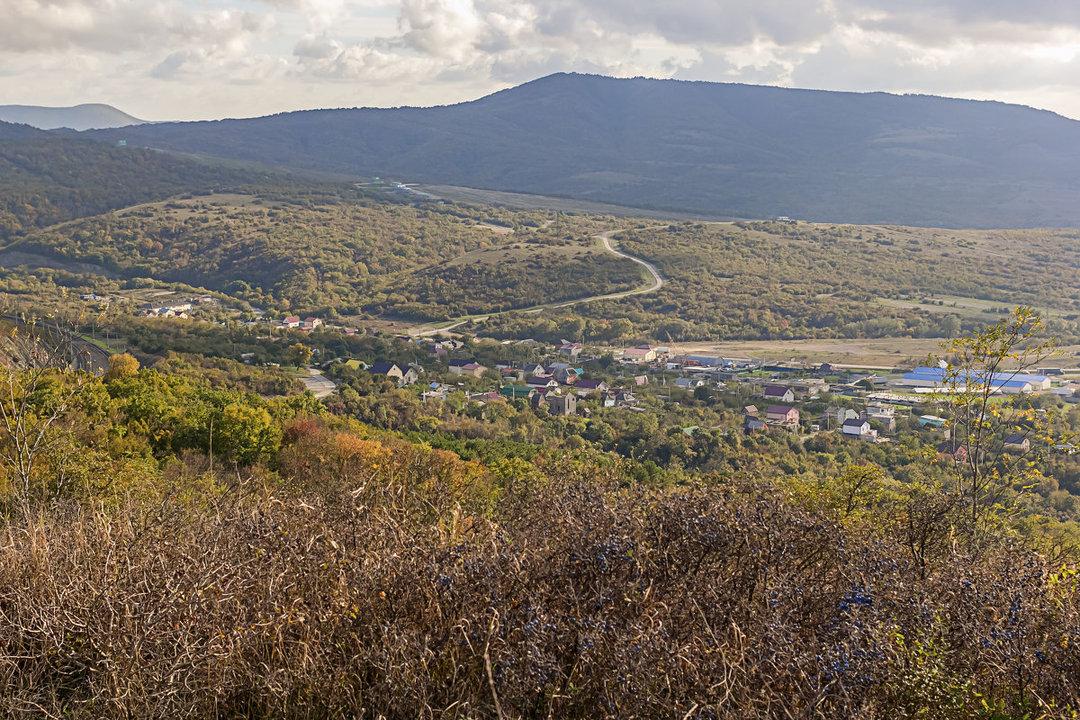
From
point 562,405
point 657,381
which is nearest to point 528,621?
point 562,405

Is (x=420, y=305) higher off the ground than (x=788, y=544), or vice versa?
(x=788, y=544)

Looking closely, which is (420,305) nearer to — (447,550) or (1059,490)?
(1059,490)

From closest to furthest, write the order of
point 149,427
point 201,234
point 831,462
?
point 149,427 → point 831,462 → point 201,234

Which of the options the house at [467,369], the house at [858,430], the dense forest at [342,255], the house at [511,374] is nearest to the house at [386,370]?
the house at [467,369]

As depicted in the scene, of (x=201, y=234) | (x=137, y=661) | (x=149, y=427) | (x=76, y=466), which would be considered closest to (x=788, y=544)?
(x=137, y=661)

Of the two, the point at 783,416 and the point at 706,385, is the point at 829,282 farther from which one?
the point at 783,416

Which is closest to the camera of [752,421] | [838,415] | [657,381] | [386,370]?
[752,421]

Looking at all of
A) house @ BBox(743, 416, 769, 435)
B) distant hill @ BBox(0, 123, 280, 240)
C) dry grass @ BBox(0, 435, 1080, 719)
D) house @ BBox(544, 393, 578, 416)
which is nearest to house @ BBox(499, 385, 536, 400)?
house @ BBox(544, 393, 578, 416)
